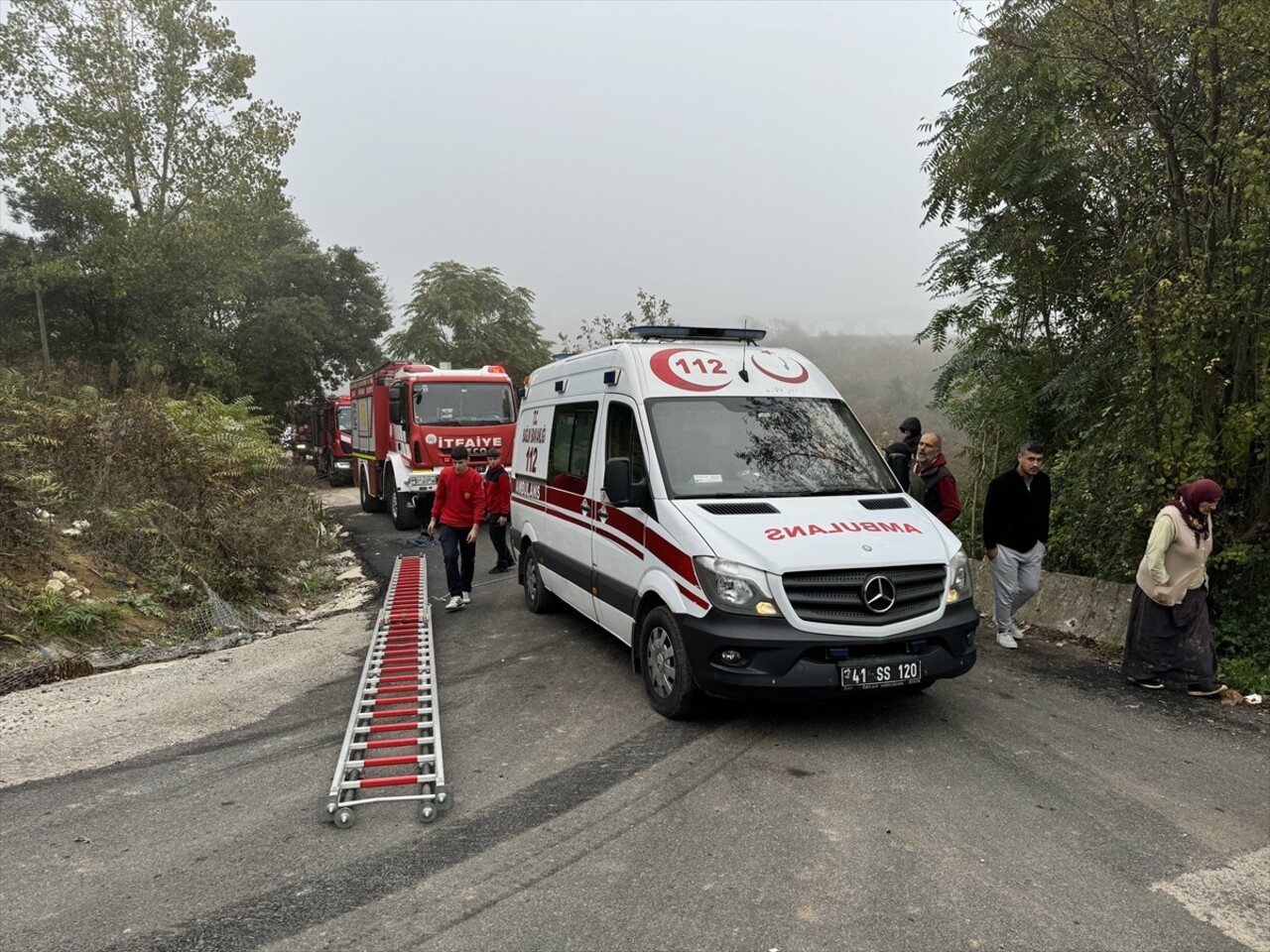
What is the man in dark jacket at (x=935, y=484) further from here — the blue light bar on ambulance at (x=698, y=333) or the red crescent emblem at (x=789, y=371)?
the blue light bar on ambulance at (x=698, y=333)

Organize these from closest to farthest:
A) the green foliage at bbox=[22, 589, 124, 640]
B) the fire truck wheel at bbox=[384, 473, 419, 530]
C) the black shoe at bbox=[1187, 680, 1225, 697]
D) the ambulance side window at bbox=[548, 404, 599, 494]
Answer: the black shoe at bbox=[1187, 680, 1225, 697] < the ambulance side window at bbox=[548, 404, 599, 494] < the green foliage at bbox=[22, 589, 124, 640] < the fire truck wheel at bbox=[384, 473, 419, 530]

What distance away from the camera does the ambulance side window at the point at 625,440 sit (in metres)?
5.74

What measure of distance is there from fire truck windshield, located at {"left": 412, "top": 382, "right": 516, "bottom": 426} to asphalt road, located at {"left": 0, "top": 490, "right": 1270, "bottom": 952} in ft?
28.1

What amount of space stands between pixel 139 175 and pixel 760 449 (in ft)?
89.4

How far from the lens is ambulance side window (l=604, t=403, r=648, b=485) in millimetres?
5742

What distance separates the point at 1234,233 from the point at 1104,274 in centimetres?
206

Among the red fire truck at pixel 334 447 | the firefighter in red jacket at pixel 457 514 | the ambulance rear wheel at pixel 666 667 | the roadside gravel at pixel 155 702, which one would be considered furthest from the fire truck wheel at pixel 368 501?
the ambulance rear wheel at pixel 666 667

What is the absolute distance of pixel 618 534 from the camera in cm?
594

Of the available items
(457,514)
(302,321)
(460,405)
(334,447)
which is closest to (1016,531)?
(457,514)

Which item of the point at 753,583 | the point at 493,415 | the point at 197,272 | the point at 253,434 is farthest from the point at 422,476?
the point at 197,272

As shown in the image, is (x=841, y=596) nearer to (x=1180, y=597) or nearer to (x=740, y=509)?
(x=740, y=509)

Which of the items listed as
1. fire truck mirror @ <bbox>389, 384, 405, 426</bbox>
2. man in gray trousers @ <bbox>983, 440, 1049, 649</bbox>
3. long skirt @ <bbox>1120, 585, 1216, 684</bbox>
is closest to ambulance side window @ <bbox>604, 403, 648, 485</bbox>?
man in gray trousers @ <bbox>983, 440, 1049, 649</bbox>

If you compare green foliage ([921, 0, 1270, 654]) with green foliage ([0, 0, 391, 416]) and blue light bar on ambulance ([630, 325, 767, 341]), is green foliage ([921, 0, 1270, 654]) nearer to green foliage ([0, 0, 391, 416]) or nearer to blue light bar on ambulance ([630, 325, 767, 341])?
blue light bar on ambulance ([630, 325, 767, 341])

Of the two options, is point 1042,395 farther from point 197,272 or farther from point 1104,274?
point 197,272
